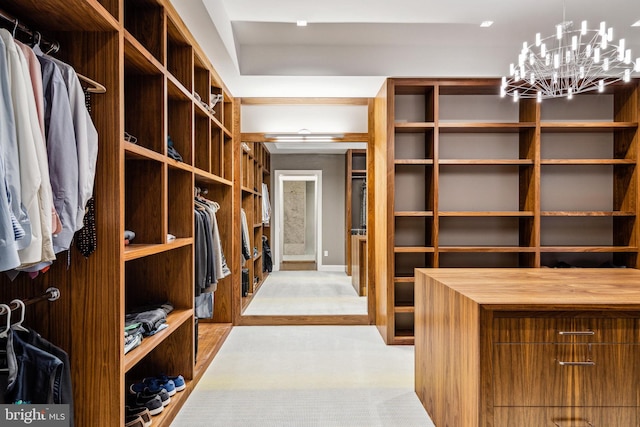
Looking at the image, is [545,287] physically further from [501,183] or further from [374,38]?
[374,38]

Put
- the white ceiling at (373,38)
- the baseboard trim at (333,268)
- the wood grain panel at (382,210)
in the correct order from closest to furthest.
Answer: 1. the white ceiling at (373,38)
2. the wood grain panel at (382,210)
3. the baseboard trim at (333,268)

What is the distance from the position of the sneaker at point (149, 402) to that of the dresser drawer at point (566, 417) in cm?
174

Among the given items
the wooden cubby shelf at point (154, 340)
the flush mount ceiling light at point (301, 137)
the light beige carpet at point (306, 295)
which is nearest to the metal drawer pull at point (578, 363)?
the wooden cubby shelf at point (154, 340)

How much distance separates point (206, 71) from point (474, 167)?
260 centimetres

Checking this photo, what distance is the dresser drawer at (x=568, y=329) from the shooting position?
5.68ft

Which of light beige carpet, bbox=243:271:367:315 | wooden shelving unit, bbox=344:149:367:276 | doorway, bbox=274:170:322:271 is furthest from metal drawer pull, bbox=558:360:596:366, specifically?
doorway, bbox=274:170:322:271

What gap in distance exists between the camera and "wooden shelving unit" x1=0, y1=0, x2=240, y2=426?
5.80 feet

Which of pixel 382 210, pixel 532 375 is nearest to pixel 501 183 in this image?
pixel 382 210

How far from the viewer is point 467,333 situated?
1827 millimetres

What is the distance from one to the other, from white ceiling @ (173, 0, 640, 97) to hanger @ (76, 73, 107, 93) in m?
1.53

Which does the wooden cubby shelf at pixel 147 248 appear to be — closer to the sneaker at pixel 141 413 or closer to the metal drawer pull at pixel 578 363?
the sneaker at pixel 141 413

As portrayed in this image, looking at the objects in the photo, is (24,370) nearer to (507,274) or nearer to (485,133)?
(507,274)

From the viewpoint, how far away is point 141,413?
220cm

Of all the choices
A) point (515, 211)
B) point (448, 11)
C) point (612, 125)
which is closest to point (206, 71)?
point (448, 11)
